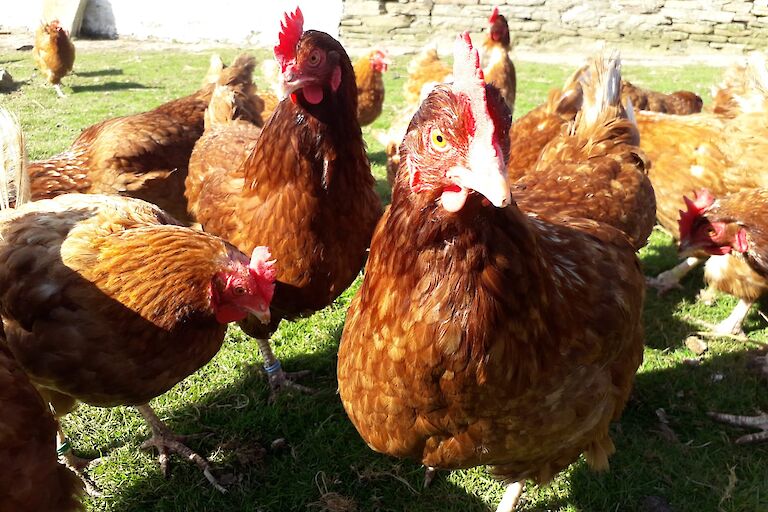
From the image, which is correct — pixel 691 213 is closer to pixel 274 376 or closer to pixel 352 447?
pixel 352 447

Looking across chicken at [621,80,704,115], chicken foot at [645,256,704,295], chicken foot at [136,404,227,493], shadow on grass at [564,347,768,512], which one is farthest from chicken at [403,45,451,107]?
chicken foot at [136,404,227,493]

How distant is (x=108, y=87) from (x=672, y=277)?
928 centimetres

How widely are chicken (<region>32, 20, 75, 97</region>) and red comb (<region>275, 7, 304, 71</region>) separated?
26.1ft

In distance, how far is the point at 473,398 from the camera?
1724 millimetres

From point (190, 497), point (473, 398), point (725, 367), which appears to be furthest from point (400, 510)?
point (725, 367)

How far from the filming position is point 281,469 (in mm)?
A: 2807

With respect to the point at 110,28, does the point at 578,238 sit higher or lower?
lower

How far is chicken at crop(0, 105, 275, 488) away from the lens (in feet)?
7.25

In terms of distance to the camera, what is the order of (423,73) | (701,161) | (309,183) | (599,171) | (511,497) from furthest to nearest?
(423,73) → (701,161) → (599,171) → (309,183) → (511,497)

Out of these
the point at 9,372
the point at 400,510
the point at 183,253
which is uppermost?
the point at 183,253

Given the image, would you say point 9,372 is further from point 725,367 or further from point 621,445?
point 725,367

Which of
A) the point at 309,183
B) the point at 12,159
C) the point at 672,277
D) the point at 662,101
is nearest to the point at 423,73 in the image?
the point at 662,101

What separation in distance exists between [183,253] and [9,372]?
761 mm

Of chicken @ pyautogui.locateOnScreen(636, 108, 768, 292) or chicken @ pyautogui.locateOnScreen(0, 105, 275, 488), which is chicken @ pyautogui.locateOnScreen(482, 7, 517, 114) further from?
chicken @ pyautogui.locateOnScreen(0, 105, 275, 488)
